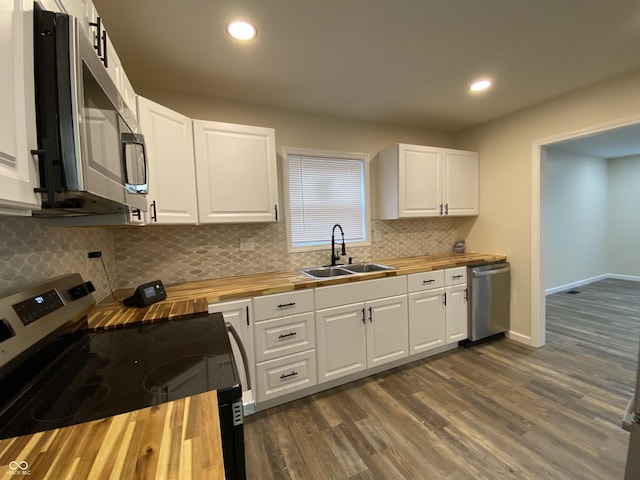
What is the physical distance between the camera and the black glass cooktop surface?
2.31ft

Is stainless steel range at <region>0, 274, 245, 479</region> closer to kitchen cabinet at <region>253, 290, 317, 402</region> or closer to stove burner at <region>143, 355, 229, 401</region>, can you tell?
stove burner at <region>143, 355, 229, 401</region>

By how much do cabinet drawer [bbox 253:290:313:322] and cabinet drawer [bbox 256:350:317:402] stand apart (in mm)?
341

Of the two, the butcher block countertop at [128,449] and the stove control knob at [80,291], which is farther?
the stove control knob at [80,291]

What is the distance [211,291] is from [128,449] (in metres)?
1.39

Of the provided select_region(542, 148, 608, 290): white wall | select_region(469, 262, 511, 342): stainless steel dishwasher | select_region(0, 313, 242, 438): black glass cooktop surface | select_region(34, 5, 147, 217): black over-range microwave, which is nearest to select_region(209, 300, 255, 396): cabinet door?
select_region(0, 313, 242, 438): black glass cooktop surface

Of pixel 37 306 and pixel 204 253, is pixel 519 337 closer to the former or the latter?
pixel 204 253

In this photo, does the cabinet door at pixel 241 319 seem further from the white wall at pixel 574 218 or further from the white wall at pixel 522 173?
the white wall at pixel 574 218

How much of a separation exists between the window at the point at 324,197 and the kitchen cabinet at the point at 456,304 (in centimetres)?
94

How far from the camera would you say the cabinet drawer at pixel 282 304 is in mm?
1926

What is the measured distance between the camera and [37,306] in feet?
3.10

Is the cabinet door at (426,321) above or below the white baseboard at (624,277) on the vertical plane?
above

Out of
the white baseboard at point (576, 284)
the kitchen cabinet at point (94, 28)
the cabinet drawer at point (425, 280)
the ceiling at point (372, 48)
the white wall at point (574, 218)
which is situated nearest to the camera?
the kitchen cabinet at point (94, 28)

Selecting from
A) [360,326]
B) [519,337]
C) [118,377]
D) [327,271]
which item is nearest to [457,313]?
[519,337]

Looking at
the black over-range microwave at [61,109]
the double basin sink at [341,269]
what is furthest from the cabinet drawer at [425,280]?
the black over-range microwave at [61,109]
